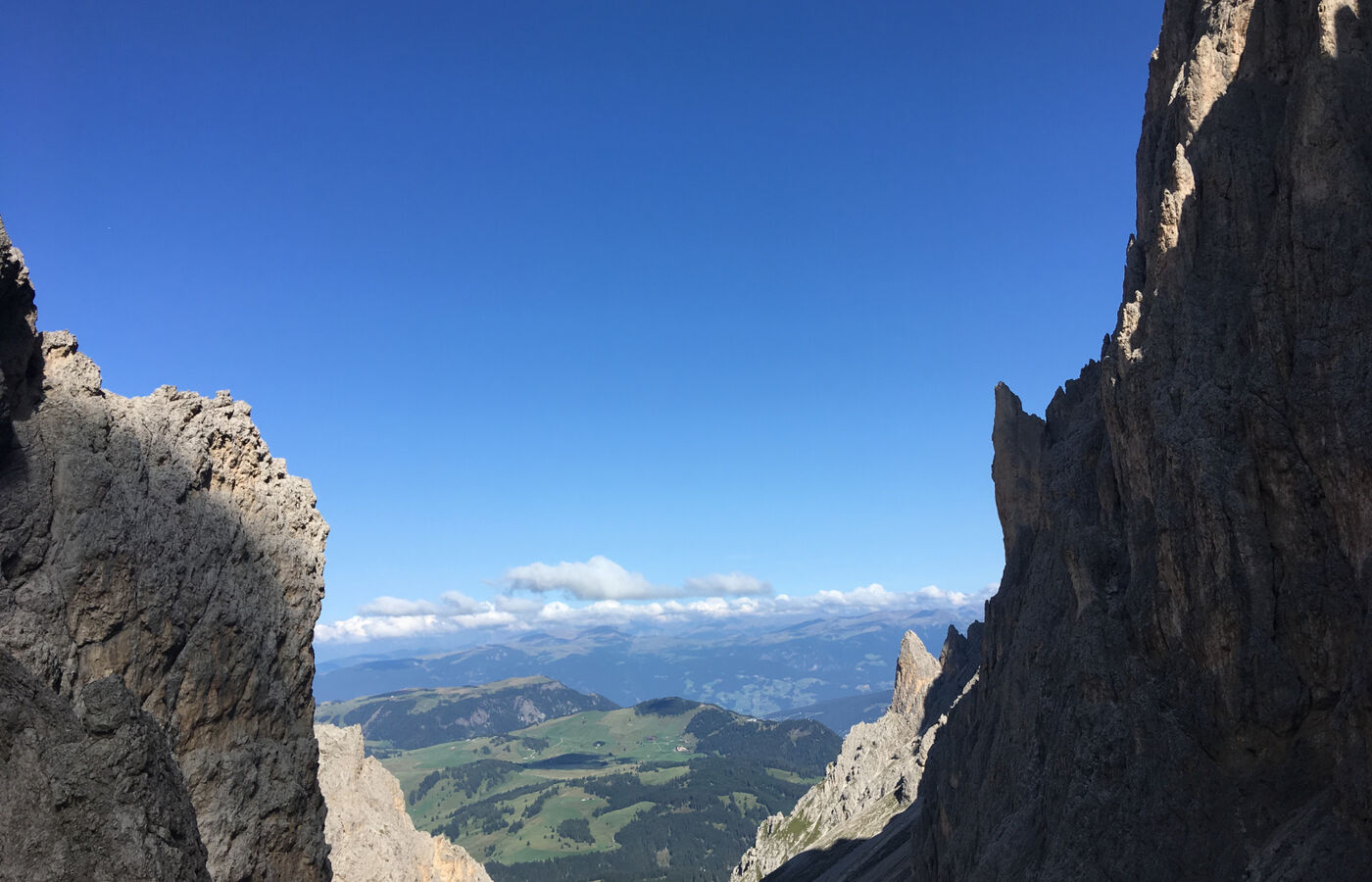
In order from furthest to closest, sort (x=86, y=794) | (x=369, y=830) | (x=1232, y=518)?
(x=369, y=830) → (x=1232, y=518) → (x=86, y=794)

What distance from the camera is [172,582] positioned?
111 feet

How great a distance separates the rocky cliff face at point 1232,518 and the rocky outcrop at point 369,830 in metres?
48.7

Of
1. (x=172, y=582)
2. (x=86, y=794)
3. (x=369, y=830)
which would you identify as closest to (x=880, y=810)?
(x=369, y=830)

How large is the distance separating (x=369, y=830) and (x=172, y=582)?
50.7 metres

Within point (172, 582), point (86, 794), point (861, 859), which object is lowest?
point (861, 859)

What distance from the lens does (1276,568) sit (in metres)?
46.6

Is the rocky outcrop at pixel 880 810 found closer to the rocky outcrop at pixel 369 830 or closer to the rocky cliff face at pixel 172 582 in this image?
the rocky outcrop at pixel 369 830

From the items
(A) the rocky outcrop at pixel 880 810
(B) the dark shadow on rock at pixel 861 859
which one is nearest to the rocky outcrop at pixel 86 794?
(B) the dark shadow on rock at pixel 861 859

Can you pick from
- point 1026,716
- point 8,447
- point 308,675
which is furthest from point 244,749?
point 1026,716

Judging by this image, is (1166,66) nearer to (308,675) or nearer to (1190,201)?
(1190,201)

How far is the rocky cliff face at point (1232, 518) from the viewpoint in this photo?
4303 centimetres

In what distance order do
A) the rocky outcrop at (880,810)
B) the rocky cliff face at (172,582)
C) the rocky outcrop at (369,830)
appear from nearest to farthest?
1. the rocky cliff face at (172,582)
2. the rocky outcrop at (369,830)
3. the rocky outcrop at (880,810)

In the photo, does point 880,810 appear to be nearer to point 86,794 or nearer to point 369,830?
point 369,830

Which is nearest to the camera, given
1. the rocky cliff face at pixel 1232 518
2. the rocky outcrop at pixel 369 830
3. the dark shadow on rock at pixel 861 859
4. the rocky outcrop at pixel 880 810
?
the rocky cliff face at pixel 1232 518
